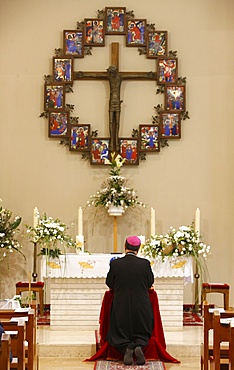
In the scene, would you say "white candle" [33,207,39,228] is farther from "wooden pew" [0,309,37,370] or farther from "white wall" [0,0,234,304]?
"wooden pew" [0,309,37,370]

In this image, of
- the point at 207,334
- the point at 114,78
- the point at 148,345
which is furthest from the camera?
the point at 114,78

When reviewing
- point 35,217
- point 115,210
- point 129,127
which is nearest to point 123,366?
point 35,217

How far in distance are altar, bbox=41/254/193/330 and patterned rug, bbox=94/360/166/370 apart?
4.48 feet

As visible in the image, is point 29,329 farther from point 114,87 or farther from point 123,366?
point 114,87

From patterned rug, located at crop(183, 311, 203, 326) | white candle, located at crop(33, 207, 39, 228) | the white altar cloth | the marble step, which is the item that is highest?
white candle, located at crop(33, 207, 39, 228)

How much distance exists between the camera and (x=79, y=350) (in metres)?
8.37

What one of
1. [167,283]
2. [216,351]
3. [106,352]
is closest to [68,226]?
[167,283]

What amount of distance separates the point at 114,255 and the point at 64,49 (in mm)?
3574

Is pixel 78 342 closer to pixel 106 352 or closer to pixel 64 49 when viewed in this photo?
pixel 106 352

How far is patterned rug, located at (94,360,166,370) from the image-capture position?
24.3 feet

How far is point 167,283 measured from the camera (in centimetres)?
923

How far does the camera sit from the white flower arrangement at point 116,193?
1067 centimetres

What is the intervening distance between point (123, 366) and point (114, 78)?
16.2ft

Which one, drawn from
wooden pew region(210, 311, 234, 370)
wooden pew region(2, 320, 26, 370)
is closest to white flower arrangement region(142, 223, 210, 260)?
wooden pew region(210, 311, 234, 370)
